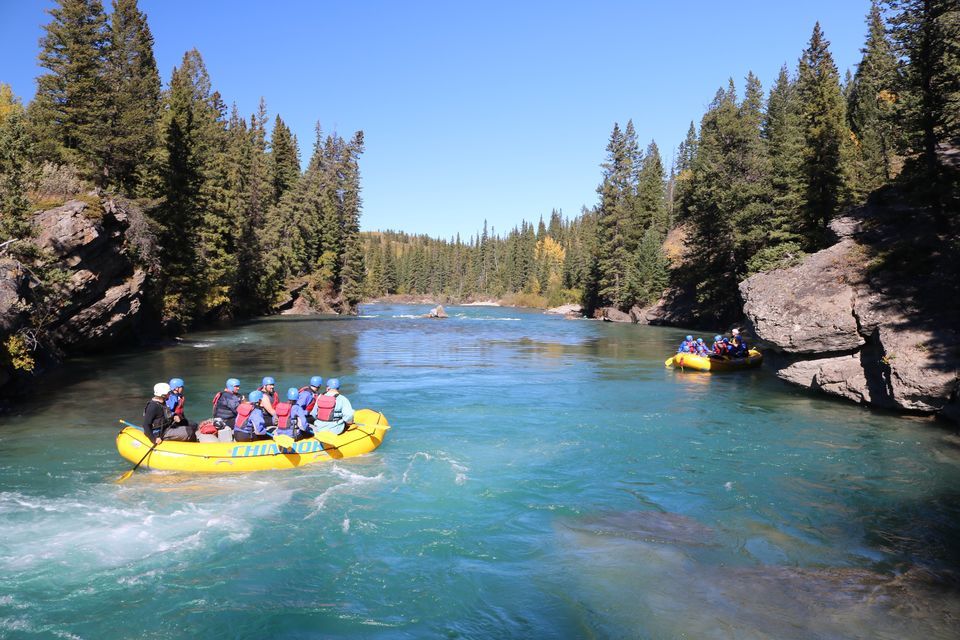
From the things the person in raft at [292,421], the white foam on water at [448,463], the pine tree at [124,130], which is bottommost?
the white foam on water at [448,463]

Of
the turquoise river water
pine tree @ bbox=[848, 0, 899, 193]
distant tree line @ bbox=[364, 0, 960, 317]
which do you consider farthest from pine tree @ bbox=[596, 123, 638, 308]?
the turquoise river water

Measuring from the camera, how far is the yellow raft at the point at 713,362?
26078mm

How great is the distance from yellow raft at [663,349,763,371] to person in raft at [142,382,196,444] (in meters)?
20.5

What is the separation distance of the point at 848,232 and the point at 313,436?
2133cm

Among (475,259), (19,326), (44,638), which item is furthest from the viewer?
(475,259)

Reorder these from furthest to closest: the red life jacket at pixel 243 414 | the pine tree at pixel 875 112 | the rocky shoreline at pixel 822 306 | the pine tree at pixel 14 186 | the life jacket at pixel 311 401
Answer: the pine tree at pixel 875 112 < the pine tree at pixel 14 186 < the rocky shoreline at pixel 822 306 < the life jacket at pixel 311 401 < the red life jacket at pixel 243 414

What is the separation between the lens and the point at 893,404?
17297 mm

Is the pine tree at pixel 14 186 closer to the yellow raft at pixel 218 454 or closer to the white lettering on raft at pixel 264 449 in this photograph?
the yellow raft at pixel 218 454

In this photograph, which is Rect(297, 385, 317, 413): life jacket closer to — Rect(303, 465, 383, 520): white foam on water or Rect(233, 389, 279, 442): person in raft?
Rect(233, 389, 279, 442): person in raft

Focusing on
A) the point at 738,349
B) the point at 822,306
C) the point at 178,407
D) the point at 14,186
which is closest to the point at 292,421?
the point at 178,407

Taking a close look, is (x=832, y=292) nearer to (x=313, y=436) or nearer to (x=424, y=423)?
(x=424, y=423)

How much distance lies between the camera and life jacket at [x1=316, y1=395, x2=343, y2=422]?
13664 mm

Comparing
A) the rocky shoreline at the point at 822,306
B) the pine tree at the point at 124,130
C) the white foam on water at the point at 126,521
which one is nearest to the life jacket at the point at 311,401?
the white foam on water at the point at 126,521

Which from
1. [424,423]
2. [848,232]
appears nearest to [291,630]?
[424,423]
